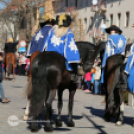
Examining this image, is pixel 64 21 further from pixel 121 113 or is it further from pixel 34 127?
pixel 121 113

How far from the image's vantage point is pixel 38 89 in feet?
28.7

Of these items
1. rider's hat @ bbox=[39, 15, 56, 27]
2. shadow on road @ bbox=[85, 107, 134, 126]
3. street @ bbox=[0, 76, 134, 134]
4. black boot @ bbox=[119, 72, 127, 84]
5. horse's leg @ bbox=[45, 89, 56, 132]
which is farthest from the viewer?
shadow on road @ bbox=[85, 107, 134, 126]

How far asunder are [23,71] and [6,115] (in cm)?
2399

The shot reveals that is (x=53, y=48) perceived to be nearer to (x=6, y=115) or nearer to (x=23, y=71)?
(x=6, y=115)

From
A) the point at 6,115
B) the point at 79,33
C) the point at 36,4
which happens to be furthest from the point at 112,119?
the point at 36,4

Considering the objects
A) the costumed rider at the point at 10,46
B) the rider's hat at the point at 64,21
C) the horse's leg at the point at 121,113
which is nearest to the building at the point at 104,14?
the costumed rider at the point at 10,46

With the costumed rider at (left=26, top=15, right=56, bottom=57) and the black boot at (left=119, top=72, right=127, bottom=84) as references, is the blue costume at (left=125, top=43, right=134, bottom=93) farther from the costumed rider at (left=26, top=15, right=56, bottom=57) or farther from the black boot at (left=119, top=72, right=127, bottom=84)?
the costumed rider at (left=26, top=15, right=56, bottom=57)

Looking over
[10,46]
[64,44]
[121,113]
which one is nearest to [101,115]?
[121,113]

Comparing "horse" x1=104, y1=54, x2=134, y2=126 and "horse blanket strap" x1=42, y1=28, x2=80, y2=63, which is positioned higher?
"horse blanket strap" x1=42, y1=28, x2=80, y2=63

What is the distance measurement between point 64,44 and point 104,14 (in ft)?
132

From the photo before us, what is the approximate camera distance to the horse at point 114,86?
10242 mm

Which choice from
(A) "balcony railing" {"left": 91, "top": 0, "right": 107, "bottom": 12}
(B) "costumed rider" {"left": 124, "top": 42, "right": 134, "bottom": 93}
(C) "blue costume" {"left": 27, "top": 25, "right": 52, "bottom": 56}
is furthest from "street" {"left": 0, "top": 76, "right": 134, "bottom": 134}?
(A) "balcony railing" {"left": 91, "top": 0, "right": 107, "bottom": 12}

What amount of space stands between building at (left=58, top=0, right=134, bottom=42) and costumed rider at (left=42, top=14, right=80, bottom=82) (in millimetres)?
26491

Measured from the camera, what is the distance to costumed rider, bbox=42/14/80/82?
935 cm
